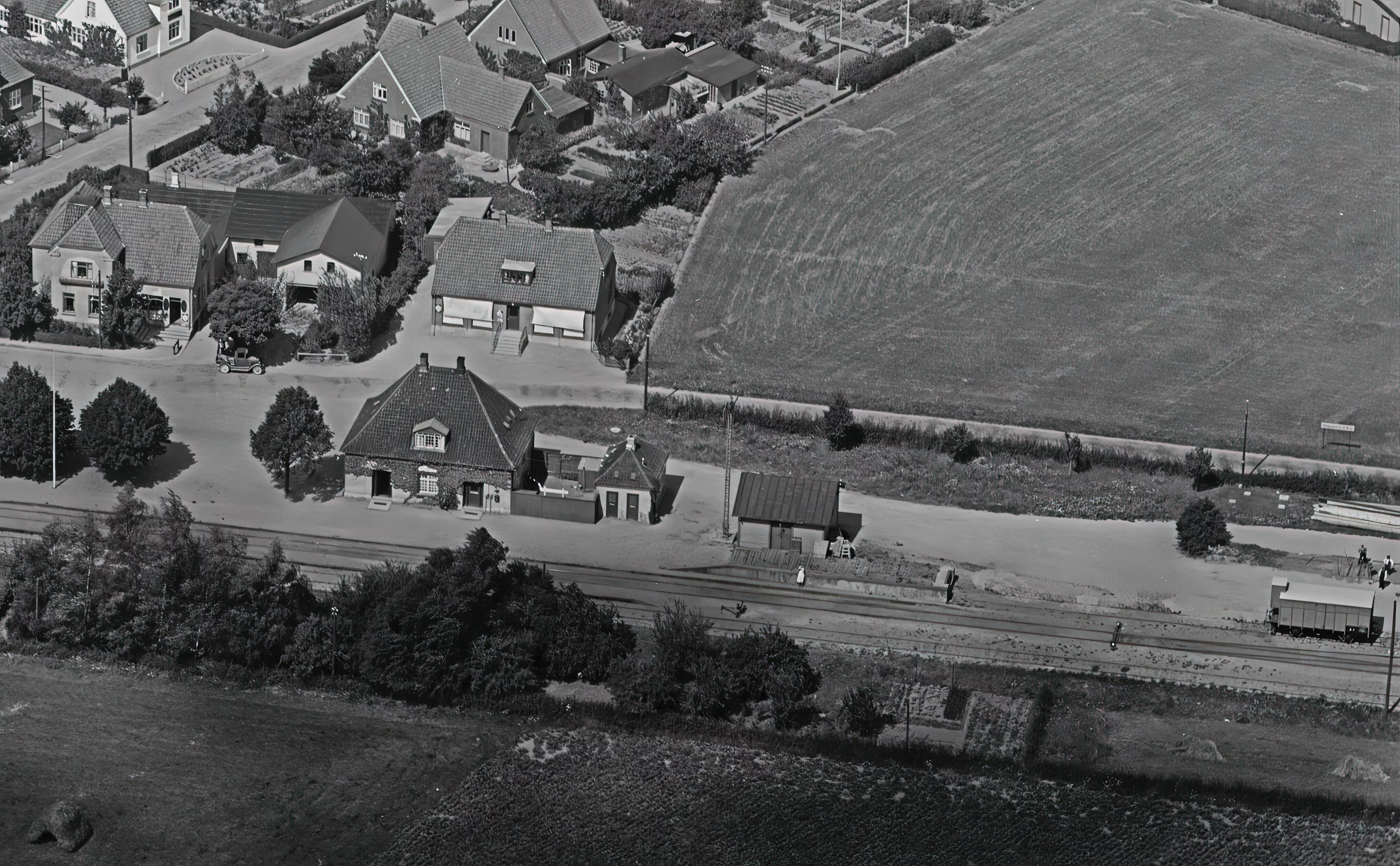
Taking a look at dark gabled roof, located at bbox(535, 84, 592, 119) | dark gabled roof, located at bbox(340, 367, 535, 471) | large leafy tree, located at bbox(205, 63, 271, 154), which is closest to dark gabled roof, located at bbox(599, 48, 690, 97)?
dark gabled roof, located at bbox(535, 84, 592, 119)

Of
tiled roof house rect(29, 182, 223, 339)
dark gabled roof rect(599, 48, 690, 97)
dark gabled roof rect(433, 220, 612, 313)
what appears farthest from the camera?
dark gabled roof rect(599, 48, 690, 97)

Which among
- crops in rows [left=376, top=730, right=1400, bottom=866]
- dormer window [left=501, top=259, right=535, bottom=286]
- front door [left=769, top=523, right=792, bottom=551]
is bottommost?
crops in rows [left=376, top=730, right=1400, bottom=866]

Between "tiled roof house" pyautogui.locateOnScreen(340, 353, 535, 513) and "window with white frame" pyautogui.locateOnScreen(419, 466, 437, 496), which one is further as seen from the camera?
"window with white frame" pyautogui.locateOnScreen(419, 466, 437, 496)

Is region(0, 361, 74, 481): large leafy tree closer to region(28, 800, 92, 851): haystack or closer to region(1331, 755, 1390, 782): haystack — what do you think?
region(28, 800, 92, 851): haystack

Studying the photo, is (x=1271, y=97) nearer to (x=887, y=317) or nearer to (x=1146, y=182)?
(x=1146, y=182)

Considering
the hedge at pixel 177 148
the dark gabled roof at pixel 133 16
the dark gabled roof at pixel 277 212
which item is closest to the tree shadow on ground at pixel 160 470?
the dark gabled roof at pixel 277 212
